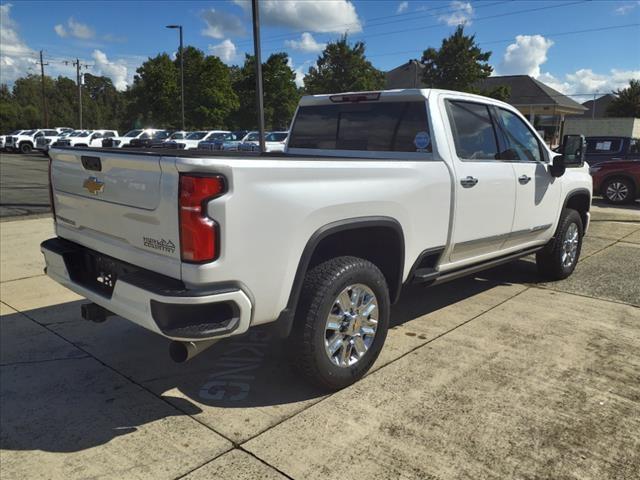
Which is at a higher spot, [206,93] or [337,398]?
[206,93]

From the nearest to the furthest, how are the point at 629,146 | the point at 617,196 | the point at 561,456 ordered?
1. the point at 561,456
2. the point at 617,196
3. the point at 629,146

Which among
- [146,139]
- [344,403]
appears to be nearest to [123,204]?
[344,403]

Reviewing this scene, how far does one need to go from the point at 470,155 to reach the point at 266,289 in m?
2.23

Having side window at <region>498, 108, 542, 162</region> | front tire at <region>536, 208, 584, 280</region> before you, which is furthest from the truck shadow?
front tire at <region>536, 208, 584, 280</region>

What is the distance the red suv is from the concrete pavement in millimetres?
9438

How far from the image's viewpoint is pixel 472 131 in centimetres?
427

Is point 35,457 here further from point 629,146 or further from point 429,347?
point 629,146

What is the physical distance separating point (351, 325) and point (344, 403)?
1.53 ft

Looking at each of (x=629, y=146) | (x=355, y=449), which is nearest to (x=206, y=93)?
(x=629, y=146)

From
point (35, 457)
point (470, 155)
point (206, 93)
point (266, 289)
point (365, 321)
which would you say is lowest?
point (35, 457)

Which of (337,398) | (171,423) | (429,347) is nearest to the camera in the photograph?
(171,423)

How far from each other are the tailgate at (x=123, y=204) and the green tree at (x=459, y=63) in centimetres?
3850

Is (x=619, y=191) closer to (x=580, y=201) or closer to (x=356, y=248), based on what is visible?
(x=580, y=201)

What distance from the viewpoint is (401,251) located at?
3.52 metres
